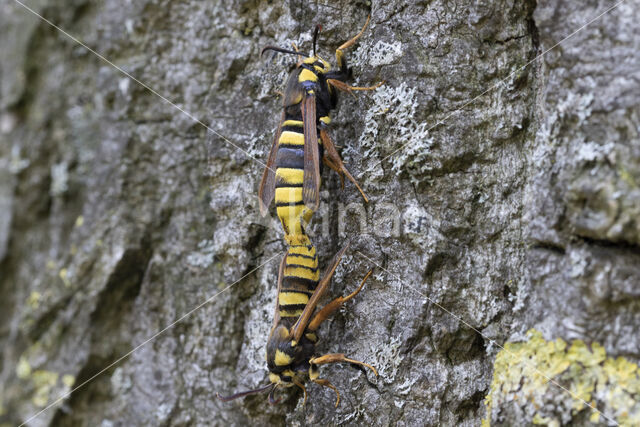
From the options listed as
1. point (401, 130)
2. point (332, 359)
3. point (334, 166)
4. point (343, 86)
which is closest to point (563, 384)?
point (332, 359)

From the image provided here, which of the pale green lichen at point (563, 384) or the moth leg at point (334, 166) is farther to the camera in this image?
the moth leg at point (334, 166)

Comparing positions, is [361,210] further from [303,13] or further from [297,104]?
[303,13]

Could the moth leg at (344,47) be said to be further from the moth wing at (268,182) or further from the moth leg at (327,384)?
the moth leg at (327,384)

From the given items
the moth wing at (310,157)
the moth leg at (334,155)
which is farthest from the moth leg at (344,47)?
the moth leg at (334,155)

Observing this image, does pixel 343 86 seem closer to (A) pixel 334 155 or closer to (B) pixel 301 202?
(A) pixel 334 155

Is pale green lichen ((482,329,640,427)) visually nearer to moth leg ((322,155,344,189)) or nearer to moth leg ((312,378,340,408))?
moth leg ((312,378,340,408))

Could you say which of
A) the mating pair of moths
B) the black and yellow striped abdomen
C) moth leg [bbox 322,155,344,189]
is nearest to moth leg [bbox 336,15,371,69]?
the mating pair of moths
